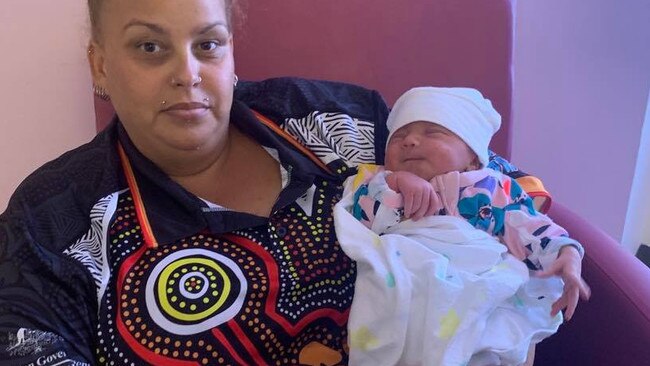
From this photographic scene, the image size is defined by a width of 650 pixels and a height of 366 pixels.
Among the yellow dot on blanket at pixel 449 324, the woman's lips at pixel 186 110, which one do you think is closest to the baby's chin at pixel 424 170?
the yellow dot on blanket at pixel 449 324

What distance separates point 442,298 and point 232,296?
320mm

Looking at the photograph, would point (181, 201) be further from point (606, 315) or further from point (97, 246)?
point (606, 315)

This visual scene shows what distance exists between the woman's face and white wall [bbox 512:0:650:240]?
96 centimetres

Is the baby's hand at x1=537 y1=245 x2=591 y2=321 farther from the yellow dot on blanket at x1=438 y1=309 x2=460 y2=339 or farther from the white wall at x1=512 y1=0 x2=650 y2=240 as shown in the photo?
the white wall at x1=512 y1=0 x2=650 y2=240

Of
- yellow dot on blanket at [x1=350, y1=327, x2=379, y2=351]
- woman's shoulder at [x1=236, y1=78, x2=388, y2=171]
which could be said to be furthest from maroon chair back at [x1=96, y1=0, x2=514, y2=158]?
yellow dot on blanket at [x1=350, y1=327, x2=379, y2=351]

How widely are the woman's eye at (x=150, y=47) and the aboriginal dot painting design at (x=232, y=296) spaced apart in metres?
0.24

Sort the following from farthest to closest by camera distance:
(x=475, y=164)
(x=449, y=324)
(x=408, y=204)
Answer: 1. (x=475, y=164)
2. (x=408, y=204)
3. (x=449, y=324)

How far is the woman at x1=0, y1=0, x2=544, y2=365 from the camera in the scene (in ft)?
3.12

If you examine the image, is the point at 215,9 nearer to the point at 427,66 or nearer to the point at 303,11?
the point at 303,11

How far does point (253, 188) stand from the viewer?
1153 millimetres

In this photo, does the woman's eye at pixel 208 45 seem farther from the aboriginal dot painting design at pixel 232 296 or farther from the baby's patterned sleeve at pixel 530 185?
the baby's patterned sleeve at pixel 530 185

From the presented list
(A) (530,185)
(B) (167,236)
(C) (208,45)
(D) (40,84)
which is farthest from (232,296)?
(D) (40,84)

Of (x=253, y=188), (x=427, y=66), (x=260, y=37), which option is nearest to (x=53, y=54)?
(x=260, y=37)

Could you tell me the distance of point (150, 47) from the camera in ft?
3.31
